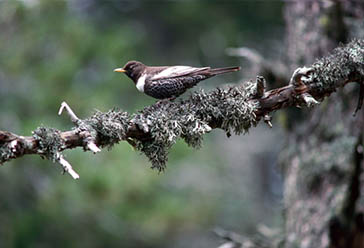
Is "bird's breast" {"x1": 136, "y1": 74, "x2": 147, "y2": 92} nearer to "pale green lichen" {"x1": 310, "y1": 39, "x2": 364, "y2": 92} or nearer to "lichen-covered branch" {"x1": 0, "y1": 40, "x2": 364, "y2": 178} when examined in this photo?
"lichen-covered branch" {"x1": 0, "y1": 40, "x2": 364, "y2": 178}

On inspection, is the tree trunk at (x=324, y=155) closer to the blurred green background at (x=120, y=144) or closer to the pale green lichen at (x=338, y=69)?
the blurred green background at (x=120, y=144)

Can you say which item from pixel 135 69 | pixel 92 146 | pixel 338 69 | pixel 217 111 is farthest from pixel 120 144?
pixel 92 146

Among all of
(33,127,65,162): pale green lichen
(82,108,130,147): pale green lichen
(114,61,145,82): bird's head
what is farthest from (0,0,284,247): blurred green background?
(33,127,65,162): pale green lichen

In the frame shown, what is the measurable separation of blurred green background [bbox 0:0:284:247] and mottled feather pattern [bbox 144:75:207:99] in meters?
1.97

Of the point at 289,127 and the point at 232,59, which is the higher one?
the point at 232,59

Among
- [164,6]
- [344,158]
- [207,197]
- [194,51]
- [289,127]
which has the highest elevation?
[164,6]

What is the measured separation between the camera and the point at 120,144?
24.1 feet

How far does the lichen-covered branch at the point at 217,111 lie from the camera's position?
2.54 metres

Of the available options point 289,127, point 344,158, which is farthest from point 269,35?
point 344,158

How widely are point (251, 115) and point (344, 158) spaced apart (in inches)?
65.2

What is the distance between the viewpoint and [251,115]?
2729 millimetres

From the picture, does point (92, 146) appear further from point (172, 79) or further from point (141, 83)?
point (141, 83)

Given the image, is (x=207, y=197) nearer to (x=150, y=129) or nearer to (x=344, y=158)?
(x=344, y=158)

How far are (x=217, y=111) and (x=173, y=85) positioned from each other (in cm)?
85
